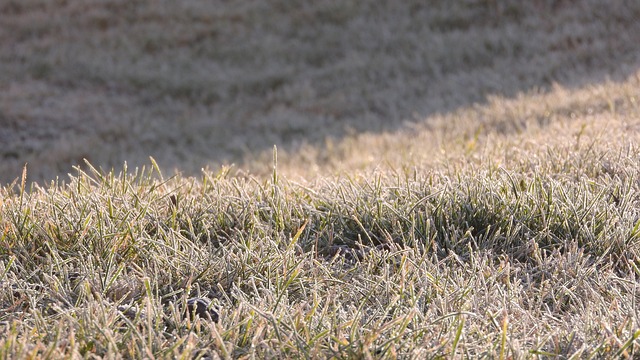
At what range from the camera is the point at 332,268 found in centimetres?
262

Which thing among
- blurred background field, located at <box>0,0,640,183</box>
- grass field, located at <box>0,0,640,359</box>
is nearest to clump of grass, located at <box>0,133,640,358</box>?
grass field, located at <box>0,0,640,359</box>

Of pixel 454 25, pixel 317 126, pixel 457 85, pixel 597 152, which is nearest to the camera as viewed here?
pixel 597 152

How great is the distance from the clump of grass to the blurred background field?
75.6 inches

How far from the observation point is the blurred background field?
771cm

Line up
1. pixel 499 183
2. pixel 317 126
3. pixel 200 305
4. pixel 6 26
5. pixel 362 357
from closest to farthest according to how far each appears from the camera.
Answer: pixel 362 357 < pixel 200 305 < pixel 499 183 < pixel 317 126 < pixel 6 26

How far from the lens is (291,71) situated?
1291 cm

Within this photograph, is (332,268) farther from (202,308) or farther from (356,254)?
(202,308)

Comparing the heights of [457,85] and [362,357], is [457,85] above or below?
below

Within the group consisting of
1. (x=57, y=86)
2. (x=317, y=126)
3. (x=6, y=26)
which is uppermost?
(x=6, y=26)

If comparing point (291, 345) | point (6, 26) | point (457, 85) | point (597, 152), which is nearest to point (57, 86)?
point (6, 26)

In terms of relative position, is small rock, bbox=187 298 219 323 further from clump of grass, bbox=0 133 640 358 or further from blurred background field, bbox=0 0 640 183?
blurred background field, bbox=0 0 640 183

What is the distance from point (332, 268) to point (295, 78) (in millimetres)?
10324

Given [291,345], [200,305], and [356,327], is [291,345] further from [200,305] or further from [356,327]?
[200,305]

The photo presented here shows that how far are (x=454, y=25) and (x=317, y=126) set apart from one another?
5.39 meters
